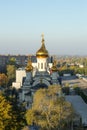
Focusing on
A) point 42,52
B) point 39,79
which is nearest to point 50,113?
point 39,79

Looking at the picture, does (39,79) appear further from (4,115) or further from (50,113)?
(4,115)

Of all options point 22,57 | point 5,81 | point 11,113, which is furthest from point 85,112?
point 22,57

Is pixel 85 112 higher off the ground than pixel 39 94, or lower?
lower

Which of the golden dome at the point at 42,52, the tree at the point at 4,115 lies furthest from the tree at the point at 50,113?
the golden dome at the point at 42,52

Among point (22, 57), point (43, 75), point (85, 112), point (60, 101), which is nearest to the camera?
point (60, 101)

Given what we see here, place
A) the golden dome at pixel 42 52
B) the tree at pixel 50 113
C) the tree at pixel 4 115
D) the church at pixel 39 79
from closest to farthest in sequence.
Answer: the tree at pixel 4 115 < the tree at pixel 50 113 < the church at pixel 39 79 < the golden dome at pixel 42 52

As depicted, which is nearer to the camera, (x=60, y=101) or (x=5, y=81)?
(x=60, y=101)

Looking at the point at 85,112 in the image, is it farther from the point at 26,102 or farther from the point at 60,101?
the point at 60,101

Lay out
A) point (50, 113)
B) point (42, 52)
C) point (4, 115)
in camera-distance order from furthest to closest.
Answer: point (42, 52) → point (50, 113) → point (4, 115)

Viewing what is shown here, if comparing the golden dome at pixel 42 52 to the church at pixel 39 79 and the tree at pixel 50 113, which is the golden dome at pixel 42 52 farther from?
the tree at pixel 50 113

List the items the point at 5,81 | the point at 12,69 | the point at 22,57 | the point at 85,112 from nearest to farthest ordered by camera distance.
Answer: the point at 85,112 < the point at 5,81 < the point at 12,69 < the point at 22,57

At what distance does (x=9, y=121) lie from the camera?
24.3 m

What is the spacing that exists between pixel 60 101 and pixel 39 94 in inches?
73.3

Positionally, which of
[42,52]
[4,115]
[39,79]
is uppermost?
[42,52]
